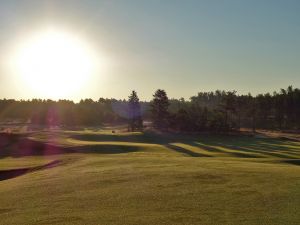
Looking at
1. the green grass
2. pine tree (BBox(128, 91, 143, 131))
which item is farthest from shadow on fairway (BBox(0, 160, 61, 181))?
pine tree (BBox(128, 91, 143, 131))

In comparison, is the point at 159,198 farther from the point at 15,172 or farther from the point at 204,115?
the point at 204,115

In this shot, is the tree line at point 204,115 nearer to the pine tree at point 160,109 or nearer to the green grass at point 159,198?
the pine tree at point 160,109

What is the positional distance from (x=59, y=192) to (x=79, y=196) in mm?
A: 1856

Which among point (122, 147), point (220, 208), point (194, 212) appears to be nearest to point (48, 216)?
point (194, 212)

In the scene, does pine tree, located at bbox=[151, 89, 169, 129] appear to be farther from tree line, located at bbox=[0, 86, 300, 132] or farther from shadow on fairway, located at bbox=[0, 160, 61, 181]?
shadow on fairway, located at bbox=[0, 160, 61, 181]

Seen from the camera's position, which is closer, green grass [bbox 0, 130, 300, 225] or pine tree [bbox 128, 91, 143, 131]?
green grass [bbox 0, 130, 300, 225]

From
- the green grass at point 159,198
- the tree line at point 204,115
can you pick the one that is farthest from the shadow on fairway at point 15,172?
the tree line at point 204,115

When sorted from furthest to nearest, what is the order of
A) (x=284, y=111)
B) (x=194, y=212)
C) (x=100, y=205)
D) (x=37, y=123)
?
(x=37, y=123) < (x=284, y=111) < (x=100, y=205) < (x=194, y=212)

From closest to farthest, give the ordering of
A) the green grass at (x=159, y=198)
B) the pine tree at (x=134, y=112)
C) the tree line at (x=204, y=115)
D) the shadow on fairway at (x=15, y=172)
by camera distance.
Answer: the green grass at (x=159, y=198) → the shadow on fairway at (x=15, y=172) → the tree line at (x=204, y=115) → the pine tree at (x=134, y=112)

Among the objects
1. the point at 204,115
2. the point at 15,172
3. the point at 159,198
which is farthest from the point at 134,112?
the point at 159,198

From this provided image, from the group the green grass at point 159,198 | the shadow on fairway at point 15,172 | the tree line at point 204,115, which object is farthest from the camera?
the tree line at point 204,115

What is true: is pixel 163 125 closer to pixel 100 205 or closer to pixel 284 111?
pixel 284 111

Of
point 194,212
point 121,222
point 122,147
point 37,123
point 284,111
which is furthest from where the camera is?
point 37,123

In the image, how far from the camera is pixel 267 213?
15844 millimetres
